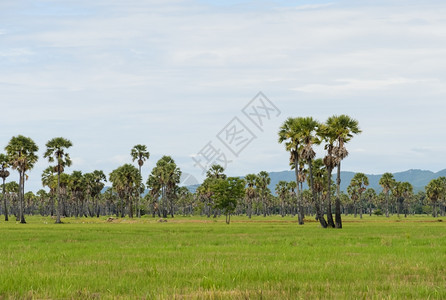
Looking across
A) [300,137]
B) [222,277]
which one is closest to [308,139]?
[300,137]

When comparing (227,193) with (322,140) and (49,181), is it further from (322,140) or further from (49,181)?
(49,181)

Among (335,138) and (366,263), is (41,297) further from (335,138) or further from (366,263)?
(335,138)

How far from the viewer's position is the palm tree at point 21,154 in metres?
96.7

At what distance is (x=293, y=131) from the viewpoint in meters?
76.1

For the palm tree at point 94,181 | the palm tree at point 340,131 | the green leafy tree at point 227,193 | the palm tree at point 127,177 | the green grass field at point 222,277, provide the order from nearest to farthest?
the green grass field at point 222,277
the palm tree at point 340,131
the green leafy tree at point 227,193
the palm tree at point 127,177
the palm tree at point 94,181

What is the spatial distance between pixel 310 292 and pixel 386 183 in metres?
162

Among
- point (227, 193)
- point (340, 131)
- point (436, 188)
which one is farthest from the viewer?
point (436, 188)

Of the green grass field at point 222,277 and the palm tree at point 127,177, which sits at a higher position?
the palm tree at point 127,177

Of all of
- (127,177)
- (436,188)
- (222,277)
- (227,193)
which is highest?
(127,177)

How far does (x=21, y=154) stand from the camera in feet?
323

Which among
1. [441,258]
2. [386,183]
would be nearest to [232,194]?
[441,258]

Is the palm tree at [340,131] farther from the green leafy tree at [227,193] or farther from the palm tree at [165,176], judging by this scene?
the palm tree at [165,176]

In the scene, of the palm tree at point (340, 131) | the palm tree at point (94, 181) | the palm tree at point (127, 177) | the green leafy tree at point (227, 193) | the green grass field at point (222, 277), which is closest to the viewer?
the green grass field at point (222, 277)

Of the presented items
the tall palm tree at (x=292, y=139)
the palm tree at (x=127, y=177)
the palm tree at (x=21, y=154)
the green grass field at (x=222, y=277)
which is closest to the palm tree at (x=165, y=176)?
the palm tree at (x=127, y=177)
